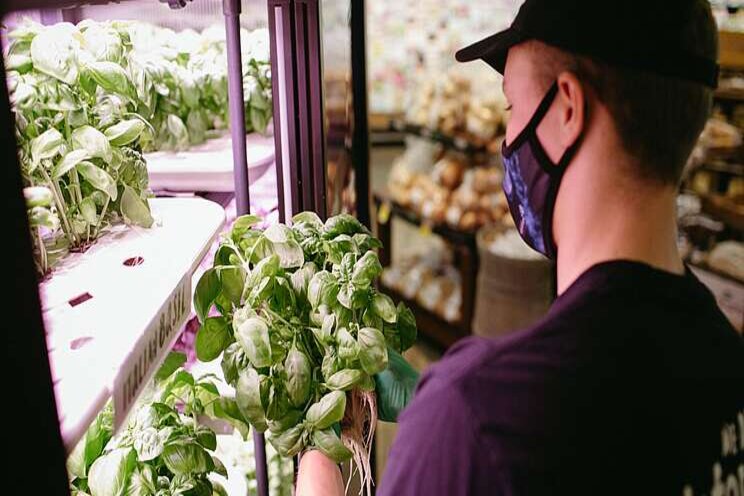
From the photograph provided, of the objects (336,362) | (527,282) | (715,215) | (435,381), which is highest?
(435,381)

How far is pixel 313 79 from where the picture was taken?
1.48 metres

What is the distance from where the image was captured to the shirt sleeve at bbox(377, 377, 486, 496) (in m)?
0.82

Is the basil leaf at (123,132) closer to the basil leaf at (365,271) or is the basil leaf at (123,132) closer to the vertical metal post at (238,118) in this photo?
the vertical metal post at (238,118)

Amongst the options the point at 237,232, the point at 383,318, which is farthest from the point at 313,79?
the point at 383,318

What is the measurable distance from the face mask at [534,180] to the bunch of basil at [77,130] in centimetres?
58

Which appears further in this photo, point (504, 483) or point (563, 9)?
point (563, 9)

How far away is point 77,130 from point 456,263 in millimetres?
3759

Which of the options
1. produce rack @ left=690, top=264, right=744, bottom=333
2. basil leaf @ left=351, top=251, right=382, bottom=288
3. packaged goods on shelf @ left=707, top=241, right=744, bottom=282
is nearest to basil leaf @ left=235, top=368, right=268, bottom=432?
basil leaf @ left=351, top=251, right=382, bottom=288

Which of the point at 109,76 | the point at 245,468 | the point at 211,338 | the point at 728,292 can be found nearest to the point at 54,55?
the point at 109,76

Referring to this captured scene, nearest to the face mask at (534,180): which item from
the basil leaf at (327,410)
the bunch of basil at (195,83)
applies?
the basil leaf at (327,410)

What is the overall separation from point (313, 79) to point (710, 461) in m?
0.97

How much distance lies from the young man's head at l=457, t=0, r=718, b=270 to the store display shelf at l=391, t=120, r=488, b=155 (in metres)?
3.42

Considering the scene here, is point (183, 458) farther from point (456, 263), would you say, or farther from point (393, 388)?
point (456, 263)

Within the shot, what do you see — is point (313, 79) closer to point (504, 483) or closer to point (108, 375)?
point (108, 375)
